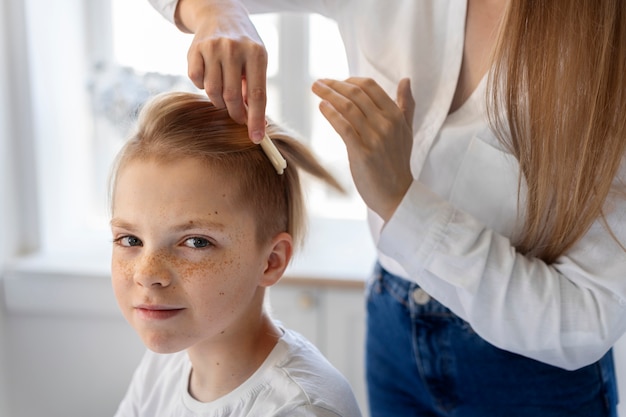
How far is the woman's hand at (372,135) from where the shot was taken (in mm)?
917

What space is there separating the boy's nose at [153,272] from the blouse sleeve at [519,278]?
279mm

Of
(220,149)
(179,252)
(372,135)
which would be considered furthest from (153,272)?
(372,135)

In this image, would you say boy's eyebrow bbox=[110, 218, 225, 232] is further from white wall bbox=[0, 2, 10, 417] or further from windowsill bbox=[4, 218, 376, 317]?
white wall bbox=[0, 2, 10, 417]

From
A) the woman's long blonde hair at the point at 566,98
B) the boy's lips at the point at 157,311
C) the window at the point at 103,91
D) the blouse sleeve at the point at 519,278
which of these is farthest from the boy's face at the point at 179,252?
the window at the point at 103,91

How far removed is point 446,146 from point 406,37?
166 mm

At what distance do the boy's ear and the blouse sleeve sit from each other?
167mm

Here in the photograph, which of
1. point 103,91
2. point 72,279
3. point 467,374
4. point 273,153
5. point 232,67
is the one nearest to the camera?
point 232,67

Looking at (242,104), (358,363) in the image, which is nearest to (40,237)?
(358,363)

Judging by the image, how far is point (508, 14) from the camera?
92 cm

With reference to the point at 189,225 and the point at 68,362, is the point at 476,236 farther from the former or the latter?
the point at 68,362

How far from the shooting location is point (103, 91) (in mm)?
2281

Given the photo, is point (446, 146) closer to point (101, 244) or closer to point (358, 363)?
point (358, 363)

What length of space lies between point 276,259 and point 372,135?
0.82 ft

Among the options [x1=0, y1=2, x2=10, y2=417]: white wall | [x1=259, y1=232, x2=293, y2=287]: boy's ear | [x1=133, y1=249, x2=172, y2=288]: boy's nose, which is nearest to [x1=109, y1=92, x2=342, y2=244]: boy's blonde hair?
[x1=259, y1=232, x2=293, y2=287]: boy's ear
